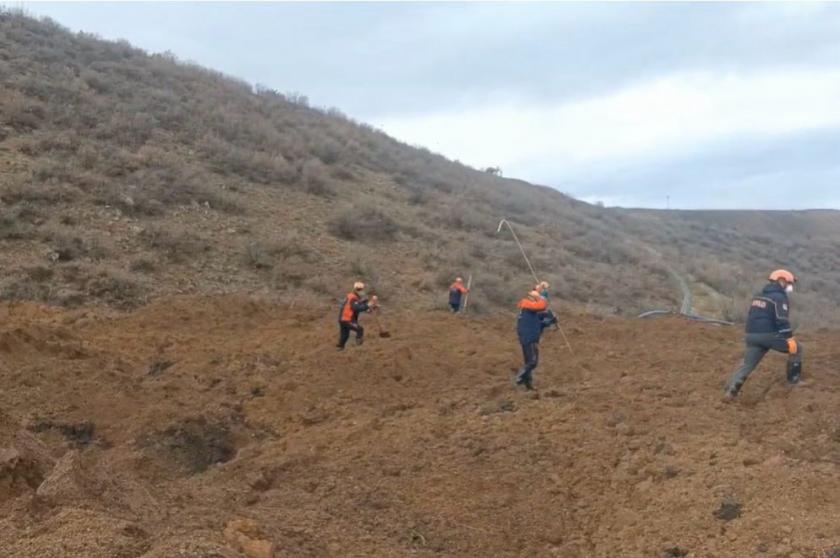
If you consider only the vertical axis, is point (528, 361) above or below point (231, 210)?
below

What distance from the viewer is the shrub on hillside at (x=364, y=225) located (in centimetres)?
2003

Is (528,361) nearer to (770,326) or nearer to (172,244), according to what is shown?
(770,326)

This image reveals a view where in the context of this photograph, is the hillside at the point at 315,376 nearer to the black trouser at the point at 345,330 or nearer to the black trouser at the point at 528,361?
the black trouser at the point at 528,361

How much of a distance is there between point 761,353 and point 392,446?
393 cm

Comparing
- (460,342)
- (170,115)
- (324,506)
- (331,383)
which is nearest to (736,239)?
(170,115)

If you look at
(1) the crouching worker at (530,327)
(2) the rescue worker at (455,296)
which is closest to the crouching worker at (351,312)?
(1) the crouching worker at (530,327)

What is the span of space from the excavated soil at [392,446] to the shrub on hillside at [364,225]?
688cm

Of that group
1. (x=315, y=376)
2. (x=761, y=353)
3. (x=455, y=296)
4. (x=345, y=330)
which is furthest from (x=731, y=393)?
(x=455, y=296)

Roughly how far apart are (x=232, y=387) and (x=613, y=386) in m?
4.73

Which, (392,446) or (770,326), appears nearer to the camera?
(392,446)

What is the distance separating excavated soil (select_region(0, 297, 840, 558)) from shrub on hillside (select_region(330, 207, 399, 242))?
688 centimetres

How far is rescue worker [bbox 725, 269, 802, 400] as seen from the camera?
334 inches

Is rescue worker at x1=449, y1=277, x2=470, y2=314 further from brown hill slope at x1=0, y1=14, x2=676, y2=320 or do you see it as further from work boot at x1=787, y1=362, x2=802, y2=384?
work boot at x1=787, y1=362, x2=802, y2=384

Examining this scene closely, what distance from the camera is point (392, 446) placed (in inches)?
323
